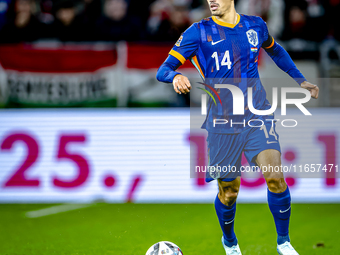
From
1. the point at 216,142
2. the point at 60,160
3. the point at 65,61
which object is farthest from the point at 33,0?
the point at 216,142

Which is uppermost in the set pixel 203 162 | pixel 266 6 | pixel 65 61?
pixel 266 6

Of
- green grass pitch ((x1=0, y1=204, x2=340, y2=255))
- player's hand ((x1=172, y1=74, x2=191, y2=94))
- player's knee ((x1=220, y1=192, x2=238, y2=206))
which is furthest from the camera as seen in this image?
green grass pitch ((x1=0, y1=204, x2=340, y2=255))

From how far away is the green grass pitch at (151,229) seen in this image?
14.3ft

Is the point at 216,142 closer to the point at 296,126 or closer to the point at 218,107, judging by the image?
the point at 218,107

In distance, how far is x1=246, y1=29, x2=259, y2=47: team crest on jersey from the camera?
384 centimetres

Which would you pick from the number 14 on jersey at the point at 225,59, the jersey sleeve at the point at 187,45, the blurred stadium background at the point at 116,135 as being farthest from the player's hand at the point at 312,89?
the blurred stadium background at the point at 116,135

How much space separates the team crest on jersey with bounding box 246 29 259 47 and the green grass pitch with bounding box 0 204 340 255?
175 cm

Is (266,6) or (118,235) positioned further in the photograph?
(266,6)

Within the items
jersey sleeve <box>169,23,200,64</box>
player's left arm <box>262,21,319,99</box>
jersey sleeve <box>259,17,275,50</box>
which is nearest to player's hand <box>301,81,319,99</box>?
player's left arm <box>262,21,319,99</box>

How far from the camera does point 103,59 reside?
6195 mm

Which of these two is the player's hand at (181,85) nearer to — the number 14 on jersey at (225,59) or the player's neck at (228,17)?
the number 14 on jersey at (225,59)

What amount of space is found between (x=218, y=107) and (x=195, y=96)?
85.4 inches

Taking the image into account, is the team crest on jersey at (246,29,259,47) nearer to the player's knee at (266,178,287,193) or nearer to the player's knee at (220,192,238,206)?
the player's knee at (266,178,287,193)

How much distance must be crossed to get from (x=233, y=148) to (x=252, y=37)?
2.88 feet
